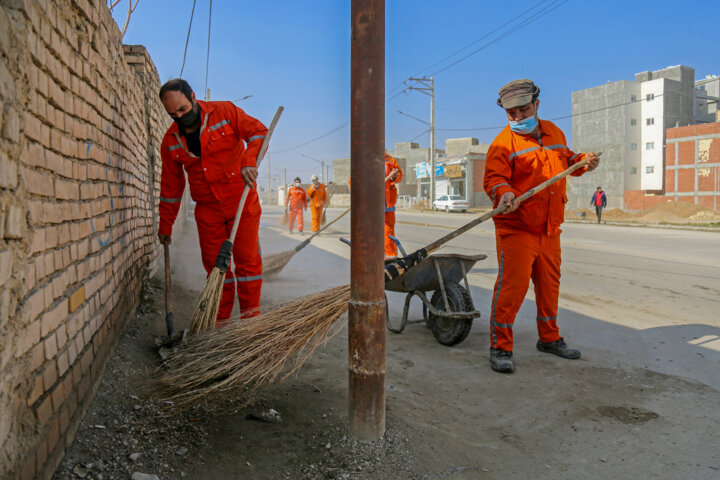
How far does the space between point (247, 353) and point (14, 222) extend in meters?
1.38

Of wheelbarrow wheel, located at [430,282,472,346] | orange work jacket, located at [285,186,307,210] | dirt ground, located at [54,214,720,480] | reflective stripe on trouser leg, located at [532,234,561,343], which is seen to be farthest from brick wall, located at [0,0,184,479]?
orange work jacket, located at [285,186,307,210]

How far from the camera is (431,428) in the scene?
268cm

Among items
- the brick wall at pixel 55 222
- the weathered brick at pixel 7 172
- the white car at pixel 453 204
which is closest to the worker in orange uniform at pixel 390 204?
the brick wall at pixel 55 222

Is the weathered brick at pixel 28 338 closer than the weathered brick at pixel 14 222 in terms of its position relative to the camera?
No

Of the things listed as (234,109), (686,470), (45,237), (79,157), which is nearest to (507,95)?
(234,109)

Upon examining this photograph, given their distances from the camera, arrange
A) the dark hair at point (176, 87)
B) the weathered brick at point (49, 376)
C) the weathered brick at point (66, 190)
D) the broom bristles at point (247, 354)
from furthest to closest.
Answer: the dark hair at point (176, 87), the broom bristles at point (247, 354), the weathered brick at point (66, 190), the weathered brick at point (49, 376)

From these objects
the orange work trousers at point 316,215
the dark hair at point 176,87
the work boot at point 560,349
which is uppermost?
the dark hair at point 176,87

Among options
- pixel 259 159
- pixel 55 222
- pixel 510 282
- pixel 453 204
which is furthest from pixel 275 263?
pixel 453 204

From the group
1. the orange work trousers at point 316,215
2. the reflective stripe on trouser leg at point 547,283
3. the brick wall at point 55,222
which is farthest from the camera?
the orange work trousers at point 316,215

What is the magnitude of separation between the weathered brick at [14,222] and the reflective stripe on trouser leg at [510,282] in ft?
9.28

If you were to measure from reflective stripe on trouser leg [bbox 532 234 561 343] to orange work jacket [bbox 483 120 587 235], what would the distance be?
12 cm

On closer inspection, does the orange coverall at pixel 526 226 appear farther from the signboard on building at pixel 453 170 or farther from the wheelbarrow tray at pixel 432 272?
the signboard on building at pixel 453 170

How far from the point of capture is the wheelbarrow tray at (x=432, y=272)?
4.25m

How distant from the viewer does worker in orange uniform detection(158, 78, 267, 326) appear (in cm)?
367
